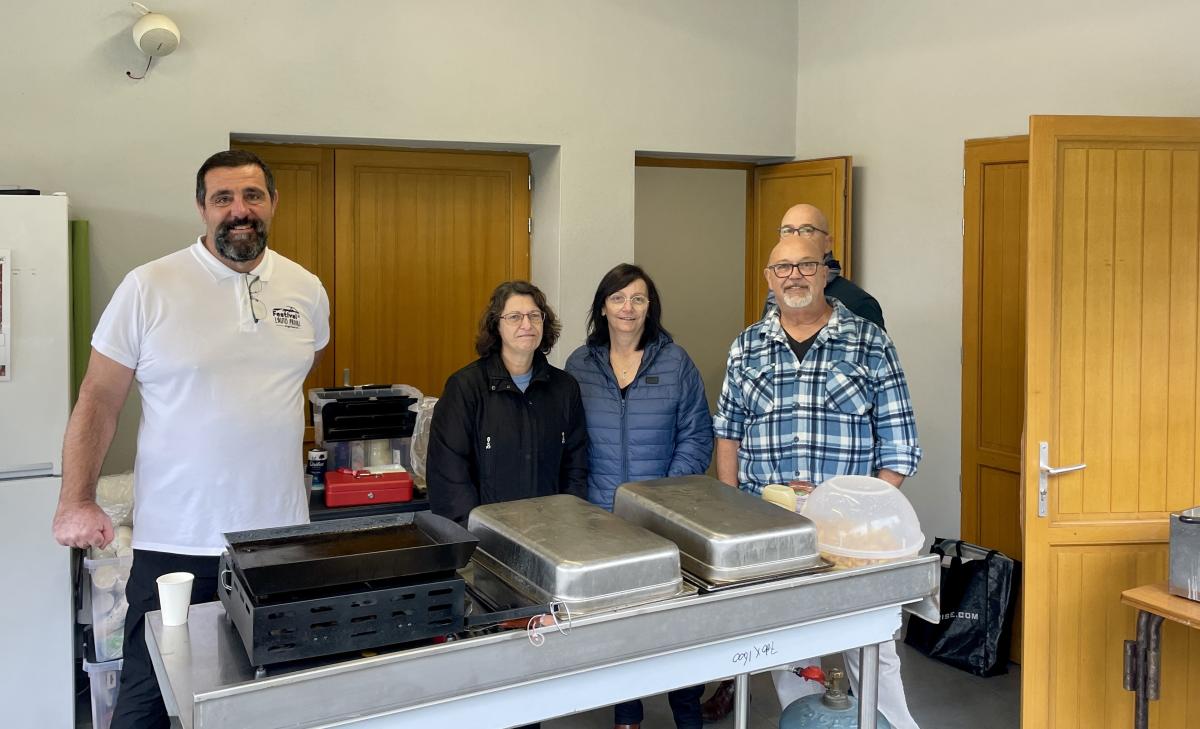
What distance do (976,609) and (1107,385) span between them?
4.26 feet

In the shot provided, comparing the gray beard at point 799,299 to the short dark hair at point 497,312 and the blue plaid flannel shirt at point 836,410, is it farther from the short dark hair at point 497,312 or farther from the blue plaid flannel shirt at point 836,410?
the short dark hair at point 497,312

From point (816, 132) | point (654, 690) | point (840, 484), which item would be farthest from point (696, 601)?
point (816, 132)

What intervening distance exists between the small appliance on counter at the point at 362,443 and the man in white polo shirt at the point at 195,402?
1.17 m

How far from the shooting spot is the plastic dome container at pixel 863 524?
195 centimetres

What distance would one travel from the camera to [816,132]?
5074mm

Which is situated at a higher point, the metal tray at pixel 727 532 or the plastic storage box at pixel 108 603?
the metal tray at pixel 727 532

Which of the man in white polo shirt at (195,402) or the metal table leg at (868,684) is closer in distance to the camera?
the metal table leg at (868,684)

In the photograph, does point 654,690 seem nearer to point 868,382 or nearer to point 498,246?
point 868,382

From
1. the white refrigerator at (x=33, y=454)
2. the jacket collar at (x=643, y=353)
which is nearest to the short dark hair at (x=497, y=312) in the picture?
the jacket collar at (x=643, y=353)

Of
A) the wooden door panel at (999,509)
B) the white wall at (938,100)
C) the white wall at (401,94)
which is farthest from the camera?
the wooden door panel at (999,509)

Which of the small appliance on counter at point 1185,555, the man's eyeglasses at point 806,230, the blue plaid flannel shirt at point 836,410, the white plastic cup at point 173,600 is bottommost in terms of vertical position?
the small appliance on counter at point 1185,555

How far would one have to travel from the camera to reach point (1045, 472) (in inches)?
123

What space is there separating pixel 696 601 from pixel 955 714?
8.08 feet

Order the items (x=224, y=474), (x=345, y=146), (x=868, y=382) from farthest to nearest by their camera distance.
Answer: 1. (x=345, y=146)
2. (x=868, y=382)
3. (x=224, y=474)
